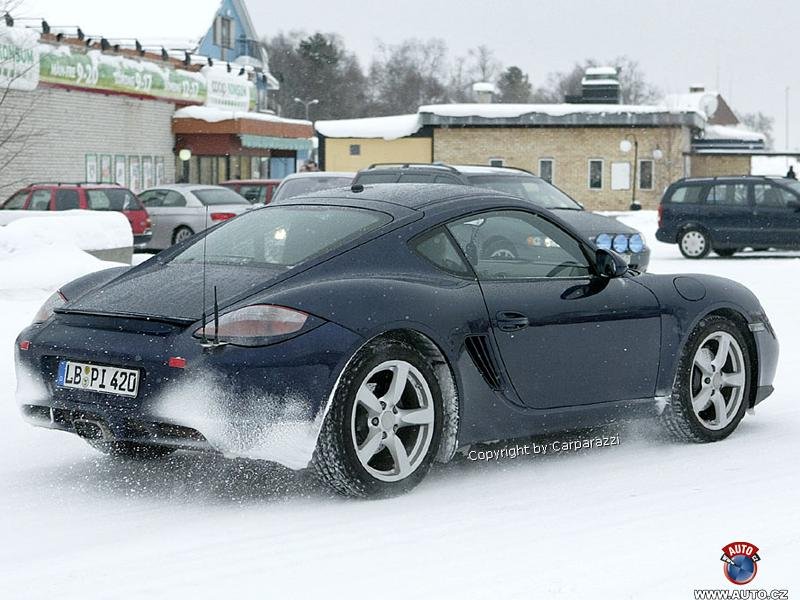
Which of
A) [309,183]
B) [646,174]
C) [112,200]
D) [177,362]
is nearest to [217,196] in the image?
[112,200]

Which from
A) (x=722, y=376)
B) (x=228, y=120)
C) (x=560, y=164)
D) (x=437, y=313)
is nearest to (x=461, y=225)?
(x=437, y=313)

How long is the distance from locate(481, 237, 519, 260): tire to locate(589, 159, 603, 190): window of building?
51.1 m

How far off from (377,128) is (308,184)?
38.2 meters

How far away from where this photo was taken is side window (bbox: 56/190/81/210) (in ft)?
92.1

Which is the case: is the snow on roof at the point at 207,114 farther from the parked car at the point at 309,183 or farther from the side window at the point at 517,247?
the side window at the point at 517,247

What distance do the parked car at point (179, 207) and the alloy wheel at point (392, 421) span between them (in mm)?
23654

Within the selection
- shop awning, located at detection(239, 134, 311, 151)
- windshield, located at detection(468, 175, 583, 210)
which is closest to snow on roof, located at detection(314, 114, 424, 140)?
shop awning, located at detection(239, 134, 311, 151)

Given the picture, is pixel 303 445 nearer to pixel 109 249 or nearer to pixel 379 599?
pixel 379 599

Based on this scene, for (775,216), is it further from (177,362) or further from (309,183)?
(177,362)

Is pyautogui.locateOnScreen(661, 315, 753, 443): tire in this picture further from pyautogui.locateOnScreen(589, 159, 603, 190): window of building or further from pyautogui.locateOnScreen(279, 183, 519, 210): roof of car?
pyautogui.locateOnScreen(589, 159, 603, 190): window of building

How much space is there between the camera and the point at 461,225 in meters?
6.55

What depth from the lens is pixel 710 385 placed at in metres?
7.26

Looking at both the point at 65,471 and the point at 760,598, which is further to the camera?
the point at 65,471

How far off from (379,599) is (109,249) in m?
17.4
